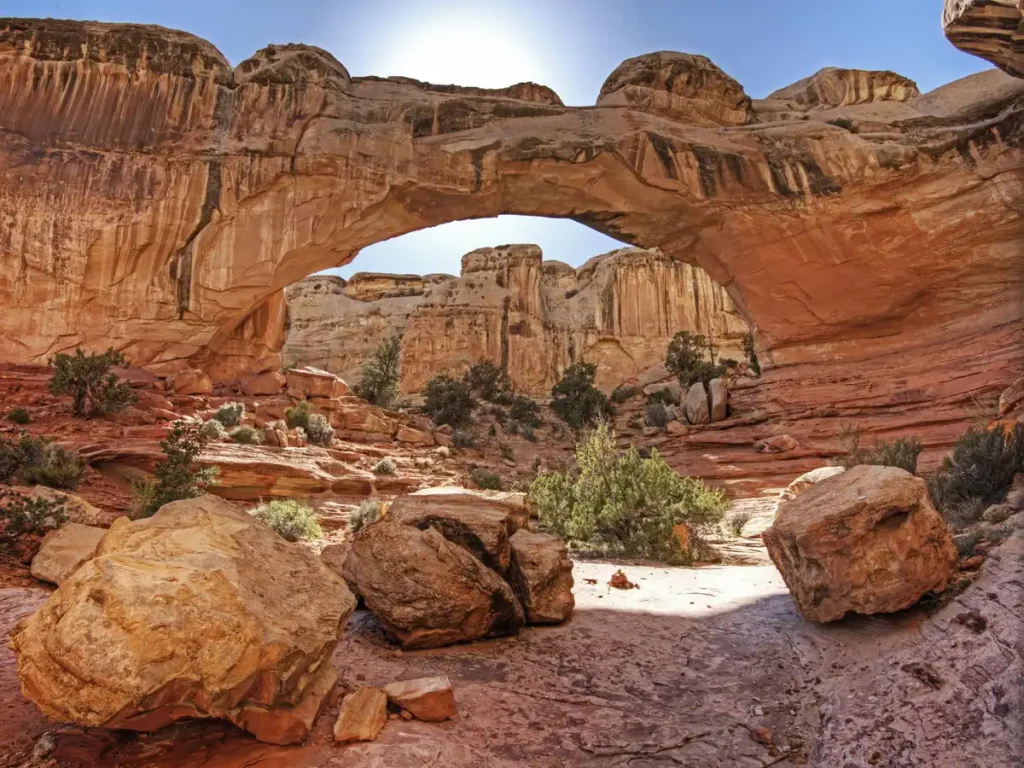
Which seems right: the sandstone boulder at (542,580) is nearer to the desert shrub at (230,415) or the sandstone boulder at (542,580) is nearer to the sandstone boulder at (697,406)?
the desert shrub at (230,415)

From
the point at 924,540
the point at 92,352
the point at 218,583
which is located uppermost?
the point at 92,352

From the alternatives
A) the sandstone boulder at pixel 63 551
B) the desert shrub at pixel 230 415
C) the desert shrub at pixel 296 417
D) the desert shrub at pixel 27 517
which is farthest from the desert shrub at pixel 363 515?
the desert shrub at pixel 296 417

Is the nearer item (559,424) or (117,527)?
(117,527)

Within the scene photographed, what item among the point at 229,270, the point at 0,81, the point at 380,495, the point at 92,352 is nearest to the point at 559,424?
the point at 380,495

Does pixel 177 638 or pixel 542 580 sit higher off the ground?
pixel 177 638

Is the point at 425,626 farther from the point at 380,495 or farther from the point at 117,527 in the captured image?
the point at 380,495

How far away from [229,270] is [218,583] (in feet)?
45.5

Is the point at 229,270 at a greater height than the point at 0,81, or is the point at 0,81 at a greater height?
the point at 0,81

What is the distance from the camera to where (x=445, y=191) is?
50.6ft

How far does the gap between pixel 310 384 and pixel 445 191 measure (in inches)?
265

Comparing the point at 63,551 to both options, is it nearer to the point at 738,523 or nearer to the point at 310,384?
the point at 738,523

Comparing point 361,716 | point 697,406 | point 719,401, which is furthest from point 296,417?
point 361,716

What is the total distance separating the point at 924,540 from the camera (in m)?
3.85

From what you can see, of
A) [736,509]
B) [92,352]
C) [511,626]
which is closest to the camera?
[511,626]
